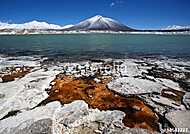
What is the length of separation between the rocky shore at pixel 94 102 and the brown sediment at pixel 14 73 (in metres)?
0.05

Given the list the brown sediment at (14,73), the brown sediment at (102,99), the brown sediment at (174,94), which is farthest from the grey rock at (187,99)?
the brown sediment at (14,73)

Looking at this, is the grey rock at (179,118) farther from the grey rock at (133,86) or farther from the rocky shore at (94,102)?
the grey rock at (133,86)

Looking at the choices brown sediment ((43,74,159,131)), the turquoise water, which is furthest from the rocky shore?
the turquoise water

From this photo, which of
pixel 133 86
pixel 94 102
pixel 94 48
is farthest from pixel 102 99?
pixel 94 48

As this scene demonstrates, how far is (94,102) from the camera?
27.5ft

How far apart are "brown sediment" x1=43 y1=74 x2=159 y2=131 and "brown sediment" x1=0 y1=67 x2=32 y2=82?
2383 mm

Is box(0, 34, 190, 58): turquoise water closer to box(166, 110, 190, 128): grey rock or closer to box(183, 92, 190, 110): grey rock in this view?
box(183, 92, 190, 110): grey rock

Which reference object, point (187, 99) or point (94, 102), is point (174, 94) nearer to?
point (187, 99)

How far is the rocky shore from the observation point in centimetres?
644

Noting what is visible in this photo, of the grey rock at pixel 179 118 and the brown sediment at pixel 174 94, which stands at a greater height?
the grey rock at pixel 179 118

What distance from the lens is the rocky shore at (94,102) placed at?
644 cm

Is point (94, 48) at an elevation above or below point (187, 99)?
below

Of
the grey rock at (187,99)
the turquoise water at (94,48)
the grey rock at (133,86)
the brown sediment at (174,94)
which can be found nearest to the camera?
the grey rock at (187,99)

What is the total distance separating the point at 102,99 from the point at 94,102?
45 cm
